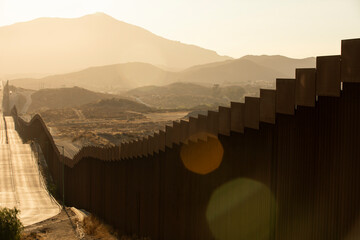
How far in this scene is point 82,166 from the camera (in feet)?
81.9

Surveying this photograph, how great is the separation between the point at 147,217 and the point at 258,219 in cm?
645

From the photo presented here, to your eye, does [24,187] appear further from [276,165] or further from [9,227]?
[276,165]

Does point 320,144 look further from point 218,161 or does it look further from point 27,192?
point 27,192

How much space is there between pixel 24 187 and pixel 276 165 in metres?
50.7

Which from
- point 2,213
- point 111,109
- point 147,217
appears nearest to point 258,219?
point 147,217

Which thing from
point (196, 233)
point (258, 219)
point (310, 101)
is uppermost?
point (310, 101)

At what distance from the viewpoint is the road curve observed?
40.8 m

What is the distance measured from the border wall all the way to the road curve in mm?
26125

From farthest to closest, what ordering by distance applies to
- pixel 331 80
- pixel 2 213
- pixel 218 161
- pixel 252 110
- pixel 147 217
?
pixel 2 213
pixel 147 217
pixel 218 161
pixel 252 110
pixel 331 80

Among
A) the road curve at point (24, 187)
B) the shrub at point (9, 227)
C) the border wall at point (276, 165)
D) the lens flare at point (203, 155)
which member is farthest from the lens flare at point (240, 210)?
the road curve at point (24, 187)

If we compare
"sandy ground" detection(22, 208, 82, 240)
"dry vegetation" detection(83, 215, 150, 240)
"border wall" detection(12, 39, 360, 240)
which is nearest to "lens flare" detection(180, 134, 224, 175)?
"border wall" detection(12, 39, 360, 240)

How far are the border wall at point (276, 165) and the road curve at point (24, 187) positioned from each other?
26.1 meters

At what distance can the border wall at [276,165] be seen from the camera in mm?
6211

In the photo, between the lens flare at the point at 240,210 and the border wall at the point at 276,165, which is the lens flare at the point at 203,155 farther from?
the lens flare at the point at 240,210
